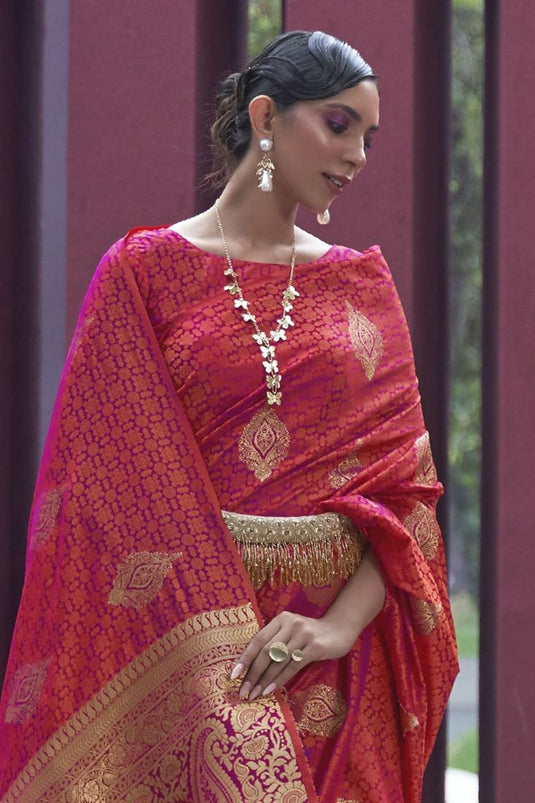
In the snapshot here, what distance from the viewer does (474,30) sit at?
22.0 ft

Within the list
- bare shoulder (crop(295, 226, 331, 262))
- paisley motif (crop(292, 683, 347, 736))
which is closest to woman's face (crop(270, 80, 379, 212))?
bare shoulder (crop(295, 226, 331, 262))

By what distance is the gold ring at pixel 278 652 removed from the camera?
179 centimetres

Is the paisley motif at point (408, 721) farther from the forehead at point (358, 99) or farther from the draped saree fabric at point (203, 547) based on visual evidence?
the forehead at point (358, 99)

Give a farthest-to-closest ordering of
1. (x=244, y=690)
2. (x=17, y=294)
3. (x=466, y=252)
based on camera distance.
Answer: (x=466, y=252)
(x=17, y=294)
(x=244, y=690)

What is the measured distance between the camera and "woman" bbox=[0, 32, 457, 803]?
5.94ft

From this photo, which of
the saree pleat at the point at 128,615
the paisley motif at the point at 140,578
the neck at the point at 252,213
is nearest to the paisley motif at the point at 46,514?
the saree pleat at the point at 128,615

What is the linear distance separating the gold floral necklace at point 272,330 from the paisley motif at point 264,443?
28 mm

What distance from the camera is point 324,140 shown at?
192 centimetres

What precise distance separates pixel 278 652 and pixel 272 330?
46 centimetres

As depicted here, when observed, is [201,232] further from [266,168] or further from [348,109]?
[348,109]

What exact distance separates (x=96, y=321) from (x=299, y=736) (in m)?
0.64

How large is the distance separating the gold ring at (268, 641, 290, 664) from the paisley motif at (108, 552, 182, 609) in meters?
0.17

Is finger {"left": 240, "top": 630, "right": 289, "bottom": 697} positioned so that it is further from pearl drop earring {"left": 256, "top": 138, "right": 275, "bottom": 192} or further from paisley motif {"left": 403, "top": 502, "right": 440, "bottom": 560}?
pearl drop earring {"left": 256, "top": 138, "right": 275, "bottom": 192}

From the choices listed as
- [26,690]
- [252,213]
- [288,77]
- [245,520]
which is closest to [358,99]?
[288,77]
